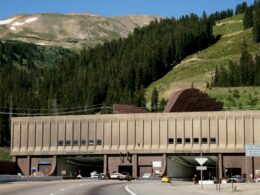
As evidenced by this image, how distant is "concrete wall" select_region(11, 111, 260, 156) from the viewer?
10075cm

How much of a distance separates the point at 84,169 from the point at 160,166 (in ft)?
74.5

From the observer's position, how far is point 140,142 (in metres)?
106

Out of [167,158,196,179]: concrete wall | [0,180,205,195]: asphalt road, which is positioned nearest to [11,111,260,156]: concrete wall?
[167,158,196,179]: concrete wall

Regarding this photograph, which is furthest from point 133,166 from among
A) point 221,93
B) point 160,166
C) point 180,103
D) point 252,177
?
point 221,93

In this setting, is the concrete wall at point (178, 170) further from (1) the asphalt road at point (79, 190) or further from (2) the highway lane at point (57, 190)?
(2) the highway lane at point (57, 190)

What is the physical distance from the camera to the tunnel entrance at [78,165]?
11169cm

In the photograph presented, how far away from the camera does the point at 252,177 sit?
95.4 metres

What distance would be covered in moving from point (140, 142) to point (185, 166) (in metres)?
13.2

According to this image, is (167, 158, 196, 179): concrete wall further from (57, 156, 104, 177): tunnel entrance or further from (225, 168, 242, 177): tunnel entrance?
(57, 156, 104, 177): tunnel entrance

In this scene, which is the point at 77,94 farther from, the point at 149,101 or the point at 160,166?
the point at 160,166

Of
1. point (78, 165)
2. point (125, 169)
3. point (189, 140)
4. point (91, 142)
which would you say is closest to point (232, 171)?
point (189, 140)

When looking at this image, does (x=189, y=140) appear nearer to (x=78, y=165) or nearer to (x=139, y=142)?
(x=139, y=142)

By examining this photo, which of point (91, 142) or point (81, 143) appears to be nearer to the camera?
point (91, 142)

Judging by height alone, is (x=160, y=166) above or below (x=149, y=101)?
below
